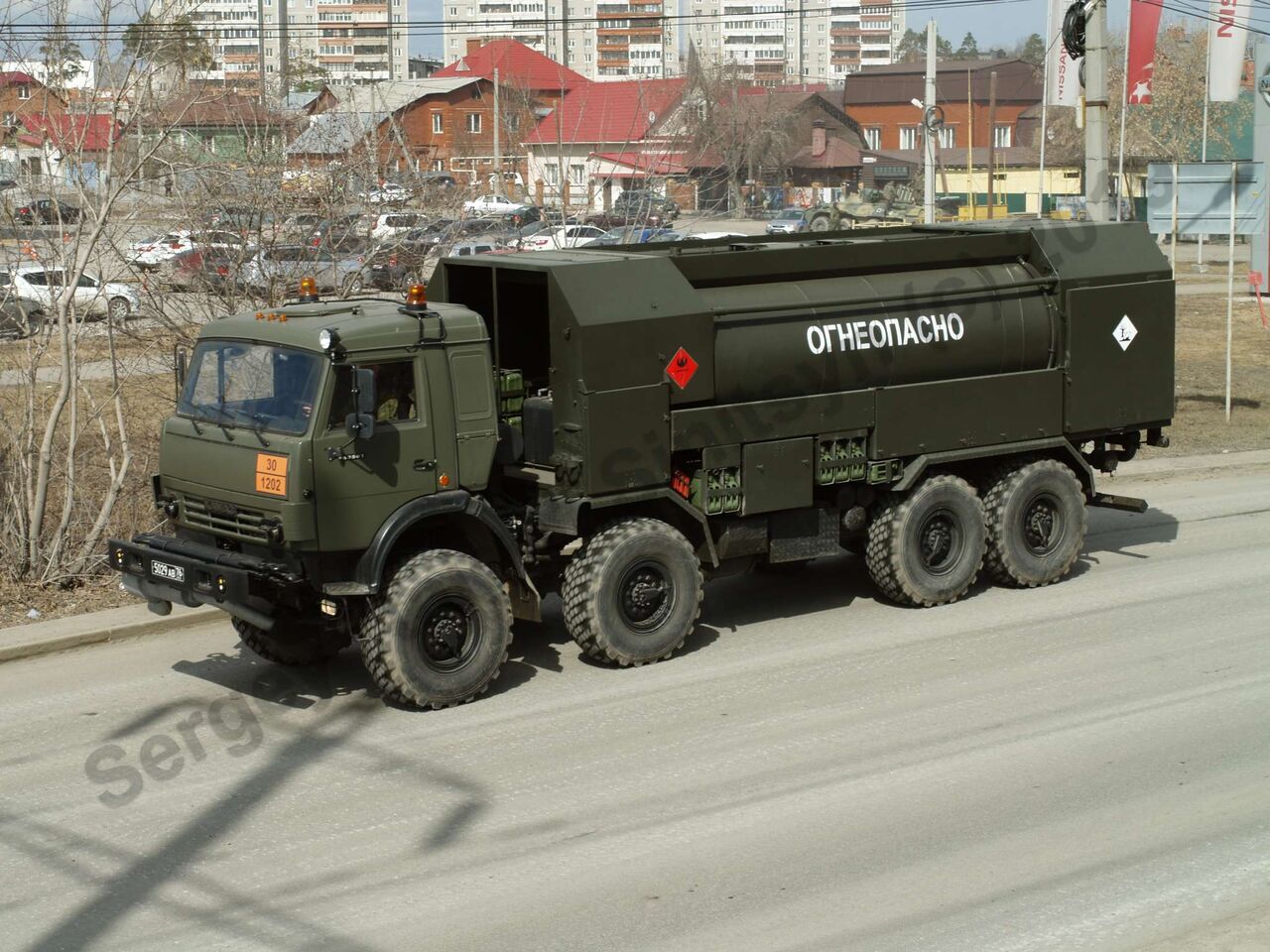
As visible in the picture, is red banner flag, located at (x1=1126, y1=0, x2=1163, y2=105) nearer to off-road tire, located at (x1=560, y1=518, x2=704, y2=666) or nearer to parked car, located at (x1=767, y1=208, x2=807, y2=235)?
parked car, located at (x1=767, y1=208, x2=807, y2=235)

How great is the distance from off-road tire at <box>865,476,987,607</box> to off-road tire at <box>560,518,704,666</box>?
5.70 ft

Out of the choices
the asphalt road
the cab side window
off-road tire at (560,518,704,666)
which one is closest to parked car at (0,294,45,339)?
the asphalt road

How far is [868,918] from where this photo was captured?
670cm

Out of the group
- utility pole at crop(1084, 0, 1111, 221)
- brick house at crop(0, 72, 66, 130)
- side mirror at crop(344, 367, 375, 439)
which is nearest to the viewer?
side mirror at crop(344, 367, 375, 439)

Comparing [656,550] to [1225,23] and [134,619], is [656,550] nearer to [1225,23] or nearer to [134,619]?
[134,619]

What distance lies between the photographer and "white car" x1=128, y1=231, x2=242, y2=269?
14.4m

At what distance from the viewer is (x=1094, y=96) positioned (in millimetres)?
18422

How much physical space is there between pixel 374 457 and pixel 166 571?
1.55 metres

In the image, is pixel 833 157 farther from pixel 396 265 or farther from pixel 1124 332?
pixel 1124 332

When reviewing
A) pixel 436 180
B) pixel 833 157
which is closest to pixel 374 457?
pixel 436 180

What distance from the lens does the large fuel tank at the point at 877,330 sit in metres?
10.9

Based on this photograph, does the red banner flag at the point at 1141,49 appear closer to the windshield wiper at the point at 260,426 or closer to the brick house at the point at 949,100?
the windshield wiper at the point at 260,426

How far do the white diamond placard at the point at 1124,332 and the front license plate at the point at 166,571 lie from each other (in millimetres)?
7469

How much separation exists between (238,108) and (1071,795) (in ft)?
36.7
